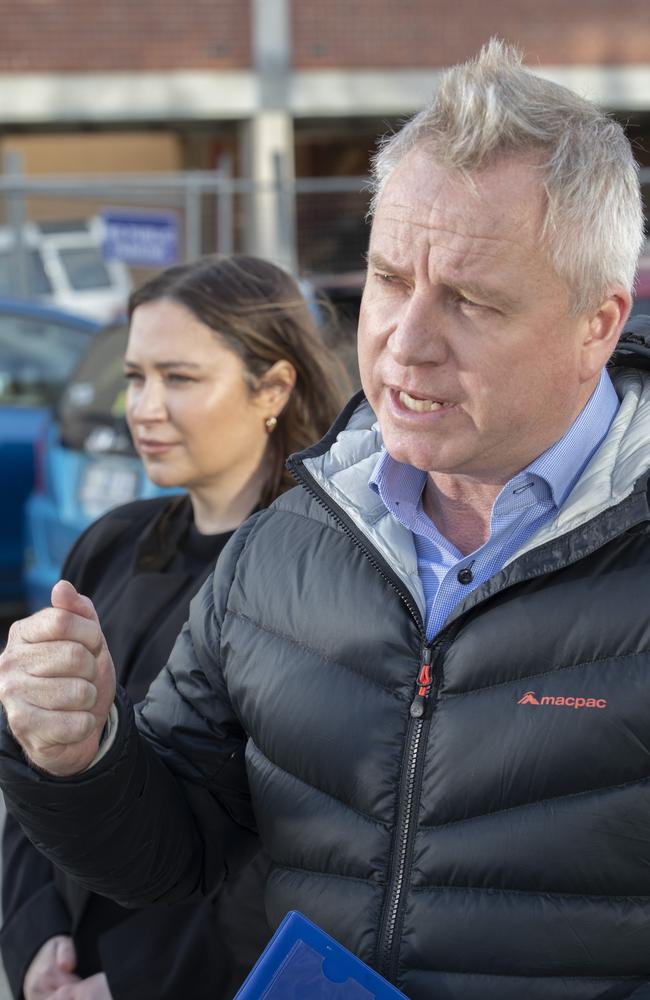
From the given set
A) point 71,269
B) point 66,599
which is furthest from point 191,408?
point 71,269

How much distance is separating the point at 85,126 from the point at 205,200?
263 inches

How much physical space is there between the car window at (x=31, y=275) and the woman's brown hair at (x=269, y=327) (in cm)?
1037

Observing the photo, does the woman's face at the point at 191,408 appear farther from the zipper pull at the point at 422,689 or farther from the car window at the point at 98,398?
the car window at the point at 98,398

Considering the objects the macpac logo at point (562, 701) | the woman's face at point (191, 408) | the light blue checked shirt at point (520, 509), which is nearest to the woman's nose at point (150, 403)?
the woman's face at point (191, 408)

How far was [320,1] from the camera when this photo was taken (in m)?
17.8

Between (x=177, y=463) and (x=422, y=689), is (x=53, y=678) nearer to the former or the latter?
(x=422, y=689)

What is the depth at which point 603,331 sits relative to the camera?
1.67 m

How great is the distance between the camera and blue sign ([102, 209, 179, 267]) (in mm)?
11000

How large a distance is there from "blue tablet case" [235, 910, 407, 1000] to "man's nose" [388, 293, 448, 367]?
660mm

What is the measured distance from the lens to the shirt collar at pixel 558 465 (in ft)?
5.50

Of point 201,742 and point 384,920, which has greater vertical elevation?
point 201,742

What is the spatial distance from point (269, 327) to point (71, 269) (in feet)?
37.9

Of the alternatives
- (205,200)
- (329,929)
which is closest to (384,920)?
(329,929)

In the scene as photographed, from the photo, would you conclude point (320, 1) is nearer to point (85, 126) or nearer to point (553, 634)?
point (85, 126)
